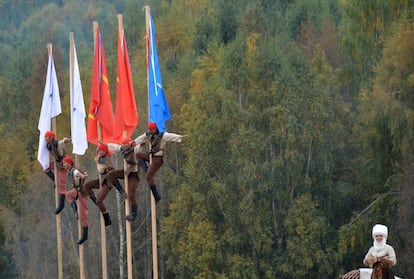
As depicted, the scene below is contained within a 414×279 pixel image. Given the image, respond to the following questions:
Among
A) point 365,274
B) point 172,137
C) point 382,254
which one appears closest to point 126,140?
point 172,137

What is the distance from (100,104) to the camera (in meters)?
27.5

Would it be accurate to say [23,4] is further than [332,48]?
Yes

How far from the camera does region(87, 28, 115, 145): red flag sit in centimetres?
2738

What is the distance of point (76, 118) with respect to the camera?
91.6ft

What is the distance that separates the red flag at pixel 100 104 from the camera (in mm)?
27375

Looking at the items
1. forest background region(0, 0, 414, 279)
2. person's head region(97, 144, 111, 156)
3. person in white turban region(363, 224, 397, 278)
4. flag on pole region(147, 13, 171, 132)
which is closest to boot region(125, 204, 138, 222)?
person's head region(97, 144, 111, 156)

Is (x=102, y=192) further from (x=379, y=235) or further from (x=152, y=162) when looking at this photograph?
(x=379, y=235)

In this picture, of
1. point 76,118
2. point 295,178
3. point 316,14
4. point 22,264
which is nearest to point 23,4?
point 316,14

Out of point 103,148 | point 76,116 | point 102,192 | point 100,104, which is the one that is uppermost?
point 100,104

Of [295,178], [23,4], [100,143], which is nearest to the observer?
[100,143]

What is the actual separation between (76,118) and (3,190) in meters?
26.0

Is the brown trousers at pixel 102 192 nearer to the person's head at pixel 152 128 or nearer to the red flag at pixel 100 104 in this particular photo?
the red flag at pixel 100 104

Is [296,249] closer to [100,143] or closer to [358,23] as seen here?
[358,23]

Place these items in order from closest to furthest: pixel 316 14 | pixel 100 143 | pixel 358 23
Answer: pixel 100 143
pixel 358 23
pixel 316 14
